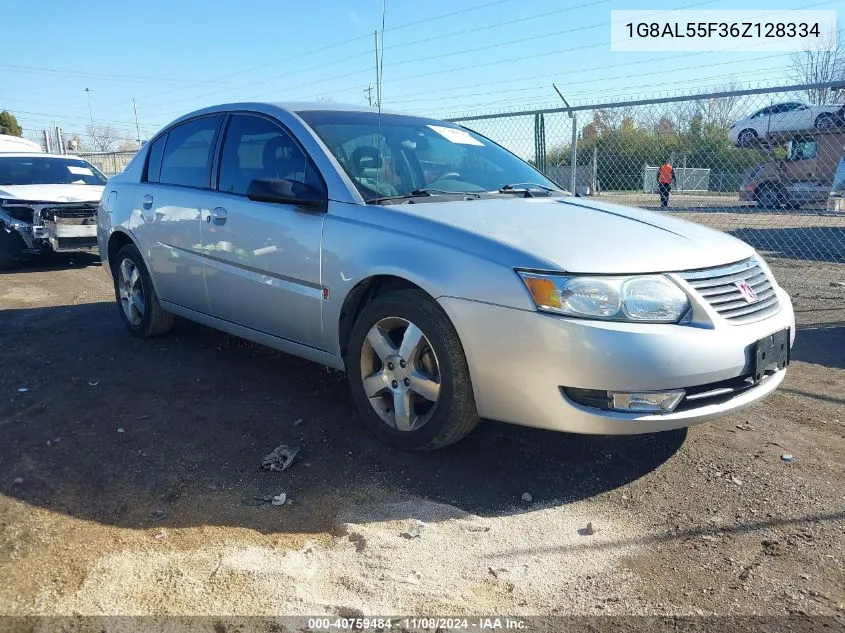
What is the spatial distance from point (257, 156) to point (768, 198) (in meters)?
7.09

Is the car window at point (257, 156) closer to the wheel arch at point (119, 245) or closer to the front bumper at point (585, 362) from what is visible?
the wheel arch at point (119, 245)

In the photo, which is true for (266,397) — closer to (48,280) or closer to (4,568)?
(4,568)

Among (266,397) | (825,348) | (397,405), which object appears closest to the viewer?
(397,405)

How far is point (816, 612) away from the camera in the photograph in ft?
7.03

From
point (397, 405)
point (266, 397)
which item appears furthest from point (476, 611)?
point (266, 397)

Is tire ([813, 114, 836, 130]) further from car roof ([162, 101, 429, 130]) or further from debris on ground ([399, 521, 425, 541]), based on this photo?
debris on ground ([399, 521, 425, 541])

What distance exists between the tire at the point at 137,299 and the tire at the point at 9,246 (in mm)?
4572

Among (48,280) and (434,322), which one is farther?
(48,280)

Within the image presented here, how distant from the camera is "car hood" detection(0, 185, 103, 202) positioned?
9117 mm

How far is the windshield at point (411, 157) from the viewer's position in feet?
12.1

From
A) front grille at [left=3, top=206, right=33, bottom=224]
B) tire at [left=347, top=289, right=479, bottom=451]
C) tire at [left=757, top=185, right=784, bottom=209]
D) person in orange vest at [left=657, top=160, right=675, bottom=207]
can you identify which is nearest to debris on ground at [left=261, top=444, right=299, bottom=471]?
tire at [left=347, top=289, right=479, bottom=451]

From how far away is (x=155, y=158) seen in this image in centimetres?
511

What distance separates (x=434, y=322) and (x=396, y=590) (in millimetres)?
1149

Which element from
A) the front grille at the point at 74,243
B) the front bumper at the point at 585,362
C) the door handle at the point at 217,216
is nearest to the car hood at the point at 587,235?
the front bumper at the point at 585,362
